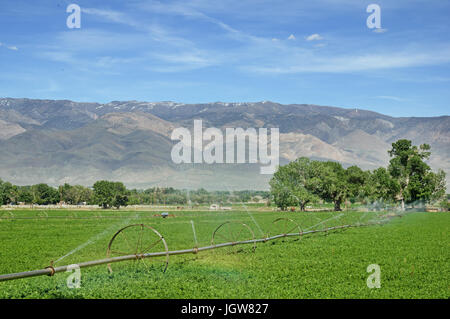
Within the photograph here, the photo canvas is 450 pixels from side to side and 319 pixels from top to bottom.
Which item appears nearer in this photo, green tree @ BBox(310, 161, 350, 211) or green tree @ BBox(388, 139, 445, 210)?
green tree @ BBox(388, 139, 445, 210)

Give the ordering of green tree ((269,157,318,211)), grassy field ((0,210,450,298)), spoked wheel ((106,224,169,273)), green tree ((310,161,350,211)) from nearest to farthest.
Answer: grassy field ((0,210,450,298)), spoked wheel ((106,224,169,273)), green tree ((269,157,318,211)), green tree ((310,161,350,211))

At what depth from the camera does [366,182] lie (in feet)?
374

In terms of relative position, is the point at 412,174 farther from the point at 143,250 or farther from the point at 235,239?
the point at 143,250

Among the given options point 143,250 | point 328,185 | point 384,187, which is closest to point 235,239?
point 143,250

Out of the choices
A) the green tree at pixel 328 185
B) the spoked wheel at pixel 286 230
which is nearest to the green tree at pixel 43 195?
the green tree at pixel 328 185

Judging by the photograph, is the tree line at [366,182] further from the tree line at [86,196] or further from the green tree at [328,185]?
the tree line at [86,196]

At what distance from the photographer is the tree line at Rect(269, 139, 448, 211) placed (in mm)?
99312

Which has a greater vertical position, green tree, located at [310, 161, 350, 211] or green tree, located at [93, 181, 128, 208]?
green tree, located at [310, 161, 350, 211]

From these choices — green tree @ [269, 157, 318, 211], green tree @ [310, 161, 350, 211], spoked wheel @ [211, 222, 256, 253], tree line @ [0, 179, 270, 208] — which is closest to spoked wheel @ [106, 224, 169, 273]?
spoked wheel @ [211, 222, 256, 253]

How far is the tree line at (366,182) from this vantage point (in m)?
99.3

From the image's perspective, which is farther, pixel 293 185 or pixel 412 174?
pixel 293 185

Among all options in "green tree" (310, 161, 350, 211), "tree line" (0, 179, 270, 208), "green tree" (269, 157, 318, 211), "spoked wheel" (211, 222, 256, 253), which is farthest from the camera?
"tree line" (0, 179, 270, 208)

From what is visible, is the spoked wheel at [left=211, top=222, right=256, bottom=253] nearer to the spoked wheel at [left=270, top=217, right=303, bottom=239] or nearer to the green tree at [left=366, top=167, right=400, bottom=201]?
the spoked wheel at [left=270, top=217, right=303, bottom=239]
